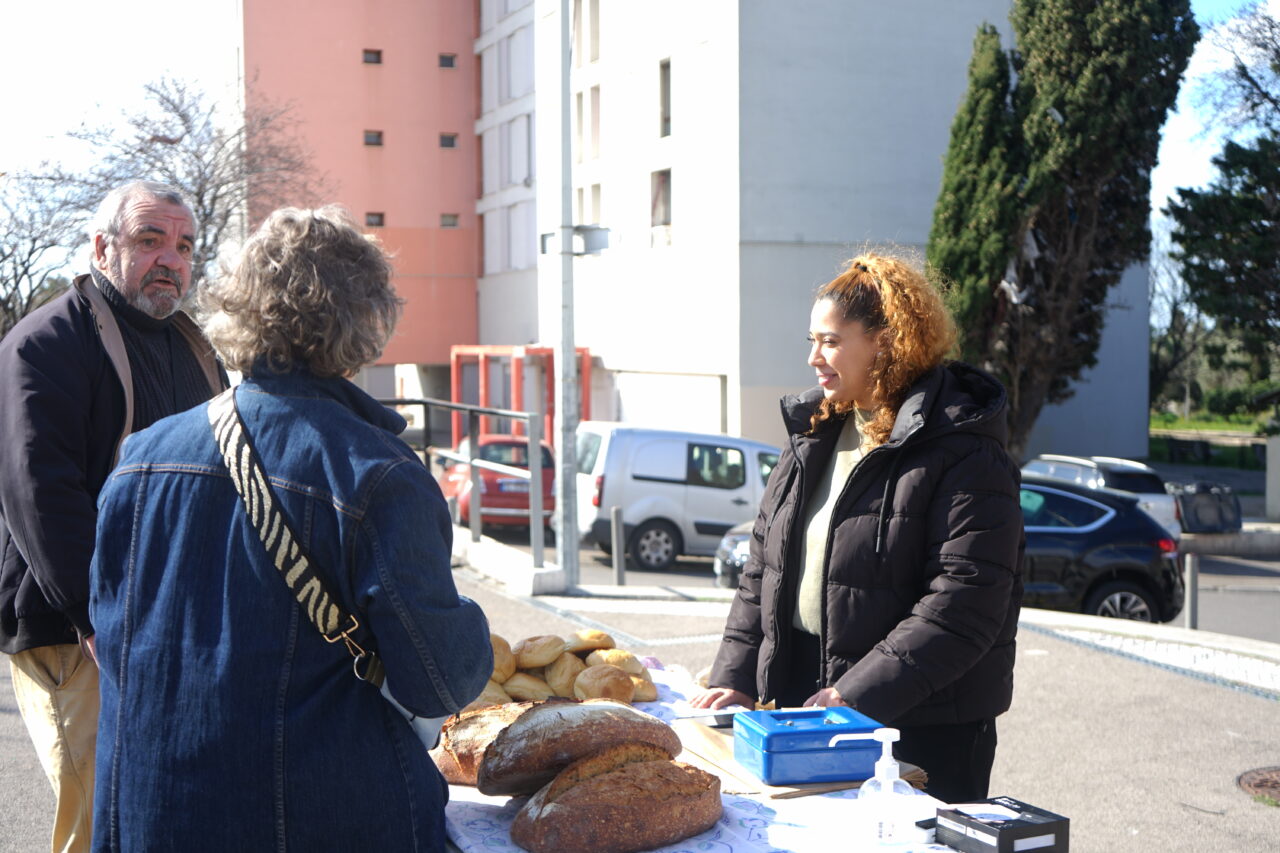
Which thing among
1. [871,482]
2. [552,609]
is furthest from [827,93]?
[871,482]

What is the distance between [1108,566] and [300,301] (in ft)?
35.2

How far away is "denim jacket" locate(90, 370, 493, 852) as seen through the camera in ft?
6.84

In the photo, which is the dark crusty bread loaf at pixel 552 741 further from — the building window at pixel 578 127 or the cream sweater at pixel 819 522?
the building window at pixel 578 127

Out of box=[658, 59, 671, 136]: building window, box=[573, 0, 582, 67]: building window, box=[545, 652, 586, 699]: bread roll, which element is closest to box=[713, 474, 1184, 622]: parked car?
box=[545, 652, 586, 699]: bread roll

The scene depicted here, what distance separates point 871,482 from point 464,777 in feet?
4.04

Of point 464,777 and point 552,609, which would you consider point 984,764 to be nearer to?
point 464,777

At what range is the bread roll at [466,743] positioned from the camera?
2.71 m

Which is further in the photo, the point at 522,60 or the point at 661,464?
the point at 522,60

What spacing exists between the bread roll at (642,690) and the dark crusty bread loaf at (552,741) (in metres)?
0.58

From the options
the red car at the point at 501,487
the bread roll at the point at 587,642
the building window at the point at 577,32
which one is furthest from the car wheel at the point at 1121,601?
the building window at the point at 577,32

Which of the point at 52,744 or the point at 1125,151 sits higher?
the point at 1125,151

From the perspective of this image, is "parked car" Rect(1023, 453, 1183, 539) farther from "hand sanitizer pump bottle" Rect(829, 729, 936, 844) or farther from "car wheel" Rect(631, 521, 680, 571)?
"hand sanitizer pump bottle" Rect(829, 729, 936, 844)

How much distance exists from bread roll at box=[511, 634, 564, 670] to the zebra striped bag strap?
1279 millimetres

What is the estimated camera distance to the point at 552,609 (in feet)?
29.7
